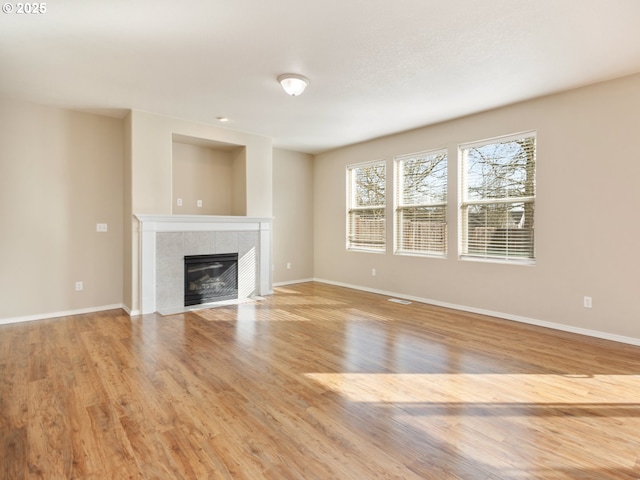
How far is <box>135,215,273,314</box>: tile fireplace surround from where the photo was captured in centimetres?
455

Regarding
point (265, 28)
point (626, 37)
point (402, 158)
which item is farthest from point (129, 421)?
point (402, 158)

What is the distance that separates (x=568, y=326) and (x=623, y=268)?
0.84 meters

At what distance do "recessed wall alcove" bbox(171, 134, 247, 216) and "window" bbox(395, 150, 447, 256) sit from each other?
2.66 m

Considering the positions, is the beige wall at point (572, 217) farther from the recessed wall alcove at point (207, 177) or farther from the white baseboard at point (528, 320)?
the recessed wall alcove at point (207, 177)

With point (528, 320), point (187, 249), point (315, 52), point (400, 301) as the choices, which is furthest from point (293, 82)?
point (528, 320)

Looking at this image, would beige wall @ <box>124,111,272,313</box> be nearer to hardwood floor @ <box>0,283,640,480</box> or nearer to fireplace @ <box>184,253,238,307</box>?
fireplace @ <box>184,253,238,307</box>

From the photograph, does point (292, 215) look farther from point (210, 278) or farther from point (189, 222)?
point (189, 222)

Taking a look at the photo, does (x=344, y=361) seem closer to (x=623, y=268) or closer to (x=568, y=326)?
(x=568, y=326)

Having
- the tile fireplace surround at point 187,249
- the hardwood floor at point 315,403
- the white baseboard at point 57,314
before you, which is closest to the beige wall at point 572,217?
the hardwood floor at point 315,403

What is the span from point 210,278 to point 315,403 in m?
3.45

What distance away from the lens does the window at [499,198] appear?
4.20 metres

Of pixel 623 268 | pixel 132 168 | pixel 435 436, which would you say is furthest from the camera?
pixel 132 168

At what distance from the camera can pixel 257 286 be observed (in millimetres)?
5754

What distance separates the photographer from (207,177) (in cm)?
576
